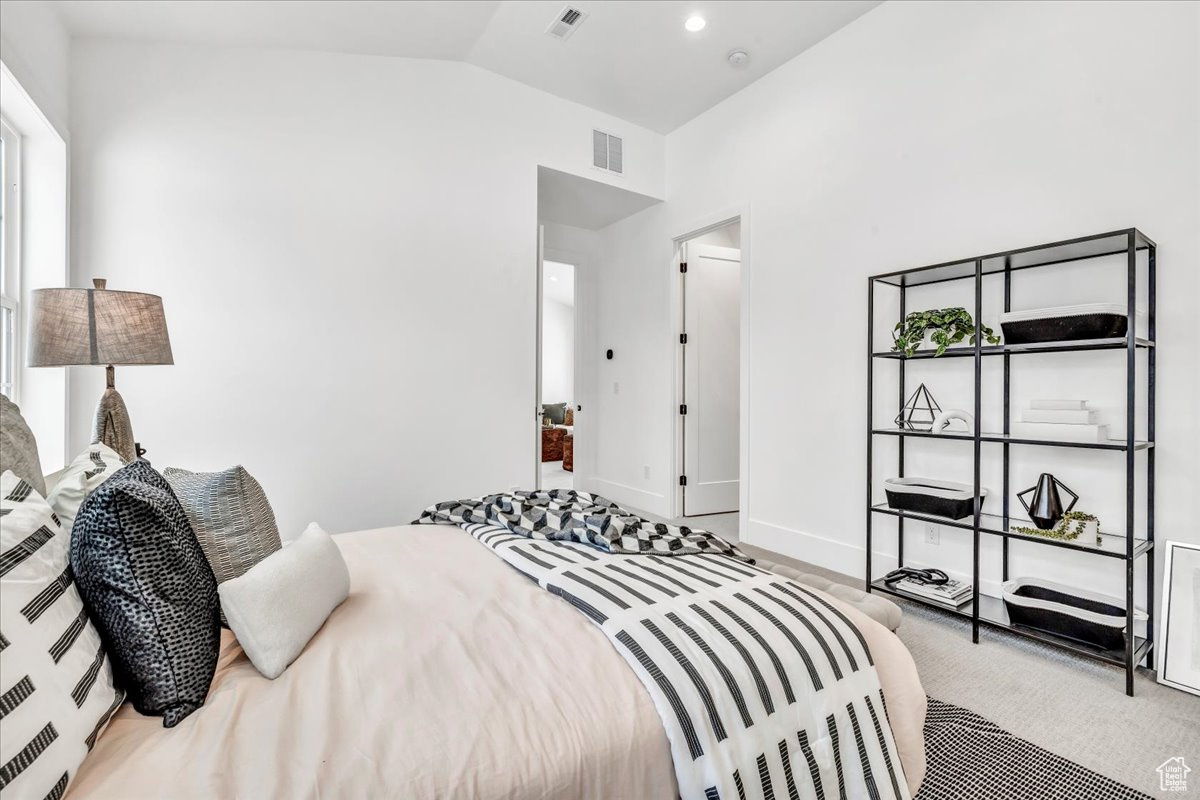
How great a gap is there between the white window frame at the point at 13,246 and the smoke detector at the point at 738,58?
3602mm

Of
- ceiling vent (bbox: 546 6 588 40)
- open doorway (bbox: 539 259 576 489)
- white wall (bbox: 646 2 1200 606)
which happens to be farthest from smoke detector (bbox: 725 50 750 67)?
open doorway (bbox: 539 259 576 489)

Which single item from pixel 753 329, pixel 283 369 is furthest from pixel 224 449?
pixel 753 329

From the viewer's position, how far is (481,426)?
3693mm

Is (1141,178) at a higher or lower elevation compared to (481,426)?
higher

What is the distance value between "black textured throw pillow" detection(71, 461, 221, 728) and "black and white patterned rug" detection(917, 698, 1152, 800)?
1.68 m

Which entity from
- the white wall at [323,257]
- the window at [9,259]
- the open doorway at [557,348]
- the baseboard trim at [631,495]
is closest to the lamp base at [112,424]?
the window at [9,259]

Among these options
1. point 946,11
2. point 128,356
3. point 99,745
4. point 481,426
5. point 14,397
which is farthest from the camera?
point 481,426

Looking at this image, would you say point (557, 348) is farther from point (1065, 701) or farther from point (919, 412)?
point (1065, 701)

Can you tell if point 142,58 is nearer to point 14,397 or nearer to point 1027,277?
point 14,397

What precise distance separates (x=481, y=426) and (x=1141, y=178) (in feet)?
11.2

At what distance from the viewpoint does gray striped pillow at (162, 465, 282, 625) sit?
130 centimetres

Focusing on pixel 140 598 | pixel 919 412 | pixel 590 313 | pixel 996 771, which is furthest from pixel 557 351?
pixel 140 598

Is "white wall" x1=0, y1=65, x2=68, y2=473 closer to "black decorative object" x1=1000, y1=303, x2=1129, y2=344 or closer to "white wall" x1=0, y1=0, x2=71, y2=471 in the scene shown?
"white wall" x1=0, y1=0, x2=71, y2=471

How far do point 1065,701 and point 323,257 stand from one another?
3.88 metres
